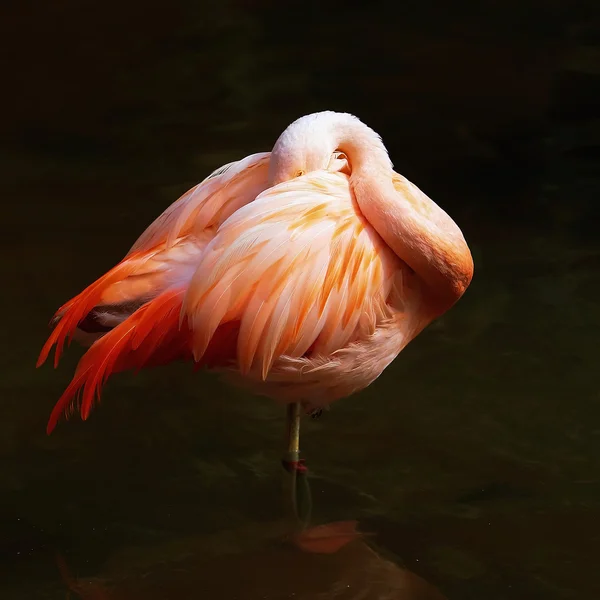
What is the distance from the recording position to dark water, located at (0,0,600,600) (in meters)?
3.02

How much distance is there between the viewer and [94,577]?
9.61 ft

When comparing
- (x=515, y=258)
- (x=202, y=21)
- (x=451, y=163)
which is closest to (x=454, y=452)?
(x=515, y=258)

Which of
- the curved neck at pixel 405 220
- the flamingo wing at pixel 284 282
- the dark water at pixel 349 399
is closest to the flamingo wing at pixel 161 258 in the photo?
the flamingo wing at pixel 284 282

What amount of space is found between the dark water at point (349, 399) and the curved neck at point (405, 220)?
620 mm

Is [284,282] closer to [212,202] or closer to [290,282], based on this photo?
[290,282]

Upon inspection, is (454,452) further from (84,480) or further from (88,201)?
(88,201)

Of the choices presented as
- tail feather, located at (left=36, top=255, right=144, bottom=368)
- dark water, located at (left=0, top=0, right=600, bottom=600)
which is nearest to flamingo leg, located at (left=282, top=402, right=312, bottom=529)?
dark water, located at (left=0, top=0, right=600, bottom=600)

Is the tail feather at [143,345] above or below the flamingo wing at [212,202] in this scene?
below

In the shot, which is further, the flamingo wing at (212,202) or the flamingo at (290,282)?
the flamingo wing at (212,202)

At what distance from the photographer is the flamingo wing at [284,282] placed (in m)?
2.87

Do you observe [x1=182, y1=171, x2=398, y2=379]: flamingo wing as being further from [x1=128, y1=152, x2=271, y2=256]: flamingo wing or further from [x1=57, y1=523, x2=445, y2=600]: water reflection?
[x1=57, y1=523, x2=445, y2=600]: water reflection

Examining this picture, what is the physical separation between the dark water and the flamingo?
412mm

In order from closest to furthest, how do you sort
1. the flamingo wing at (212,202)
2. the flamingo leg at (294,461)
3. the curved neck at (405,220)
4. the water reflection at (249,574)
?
the water reflection at (249,574) < the curved neck at (405,220) < the flamingo wing at (212,202) < the flamingo leg at (294,461)

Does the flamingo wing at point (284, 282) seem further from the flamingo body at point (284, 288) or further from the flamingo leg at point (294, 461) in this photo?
the flamingo leg at point (294, 461)
